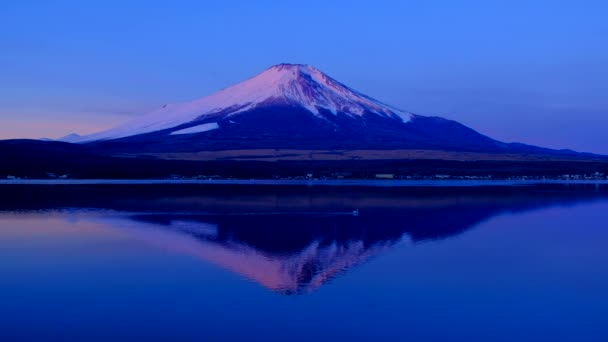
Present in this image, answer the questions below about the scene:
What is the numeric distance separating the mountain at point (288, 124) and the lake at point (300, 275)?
5359 centimetres

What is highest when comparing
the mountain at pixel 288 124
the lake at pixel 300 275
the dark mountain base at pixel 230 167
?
the mountain at pixel 288 124

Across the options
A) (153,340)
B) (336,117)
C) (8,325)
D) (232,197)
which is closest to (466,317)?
(153,340)

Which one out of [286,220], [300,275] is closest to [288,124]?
[286,220]

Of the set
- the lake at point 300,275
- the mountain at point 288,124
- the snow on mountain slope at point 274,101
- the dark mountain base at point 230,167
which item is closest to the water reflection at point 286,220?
the lake at point 300,275

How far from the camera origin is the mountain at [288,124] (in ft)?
254

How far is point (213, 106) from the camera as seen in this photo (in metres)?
100

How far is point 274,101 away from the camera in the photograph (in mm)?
96938

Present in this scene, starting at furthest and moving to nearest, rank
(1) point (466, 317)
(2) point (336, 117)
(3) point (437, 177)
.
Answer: (2) point (336, 117)
(3) point (437, 177)
(1) point (466, 317)

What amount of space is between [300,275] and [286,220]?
8.06 m

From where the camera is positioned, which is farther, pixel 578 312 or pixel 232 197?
pixel 232 197

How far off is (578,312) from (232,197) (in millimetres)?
20327

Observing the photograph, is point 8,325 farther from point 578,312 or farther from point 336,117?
point 336,117

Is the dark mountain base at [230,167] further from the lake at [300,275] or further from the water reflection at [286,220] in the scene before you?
the lake at [300,275]

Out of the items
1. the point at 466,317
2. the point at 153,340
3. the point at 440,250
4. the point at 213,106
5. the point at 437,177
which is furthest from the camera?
the point at 213,106
